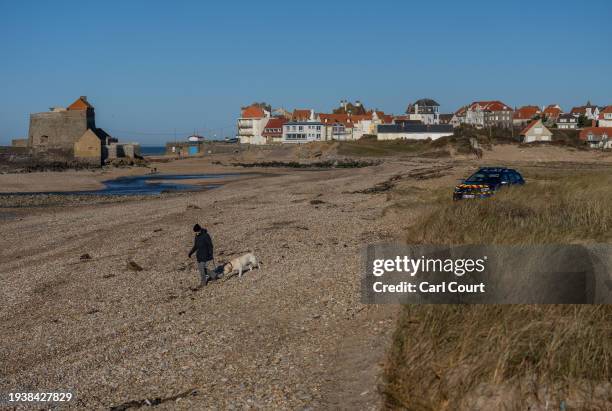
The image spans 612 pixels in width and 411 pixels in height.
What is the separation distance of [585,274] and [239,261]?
8503mm

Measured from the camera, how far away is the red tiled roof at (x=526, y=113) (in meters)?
142

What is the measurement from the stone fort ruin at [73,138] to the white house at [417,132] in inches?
1817

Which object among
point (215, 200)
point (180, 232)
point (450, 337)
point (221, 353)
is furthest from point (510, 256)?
point (215, 200)

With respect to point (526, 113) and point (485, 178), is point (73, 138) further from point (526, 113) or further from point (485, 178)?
point (526, 113)

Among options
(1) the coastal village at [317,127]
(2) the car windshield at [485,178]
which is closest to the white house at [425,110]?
(1) the coastal village at [317,127]

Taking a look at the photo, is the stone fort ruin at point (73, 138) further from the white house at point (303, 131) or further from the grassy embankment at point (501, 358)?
the grassy embankment at point (501, 358)

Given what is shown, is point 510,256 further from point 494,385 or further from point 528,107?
point 528,107

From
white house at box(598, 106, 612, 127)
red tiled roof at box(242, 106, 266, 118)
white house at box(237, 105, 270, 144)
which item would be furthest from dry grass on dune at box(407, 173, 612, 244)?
white house at box(598, 106, 612, 127)

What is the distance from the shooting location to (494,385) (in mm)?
7238

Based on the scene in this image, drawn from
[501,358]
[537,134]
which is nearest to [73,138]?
[537,134]

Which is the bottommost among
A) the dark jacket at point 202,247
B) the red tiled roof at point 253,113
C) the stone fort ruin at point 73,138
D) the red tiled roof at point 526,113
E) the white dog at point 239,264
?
the white dog at point 239,264

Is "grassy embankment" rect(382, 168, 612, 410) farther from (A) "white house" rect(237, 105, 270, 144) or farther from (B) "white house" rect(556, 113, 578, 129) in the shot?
(B) "white house" rect(556, 113, 578, 129)

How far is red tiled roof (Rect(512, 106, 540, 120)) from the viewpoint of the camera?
142 metres

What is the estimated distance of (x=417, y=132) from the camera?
11019 centimetres
